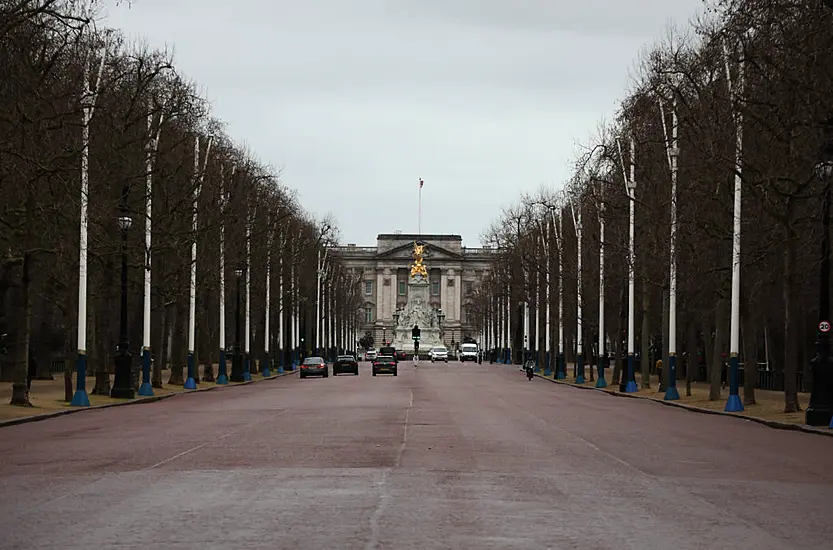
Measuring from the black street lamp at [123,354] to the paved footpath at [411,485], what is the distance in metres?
13.1

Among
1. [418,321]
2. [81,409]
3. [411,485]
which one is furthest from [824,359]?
[418,321]

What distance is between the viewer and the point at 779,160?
121ft

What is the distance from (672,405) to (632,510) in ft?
105

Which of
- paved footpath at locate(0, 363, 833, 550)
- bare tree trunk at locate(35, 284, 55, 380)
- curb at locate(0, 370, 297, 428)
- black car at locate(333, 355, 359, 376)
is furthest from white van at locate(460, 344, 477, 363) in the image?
paved footpath at locate(0, 363, 833, 550)

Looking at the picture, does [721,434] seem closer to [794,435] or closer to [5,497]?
[794,435]

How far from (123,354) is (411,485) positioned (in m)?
30.9

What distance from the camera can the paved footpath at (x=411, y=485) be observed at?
11938 millimetres

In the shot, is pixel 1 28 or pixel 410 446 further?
pixel 1 28

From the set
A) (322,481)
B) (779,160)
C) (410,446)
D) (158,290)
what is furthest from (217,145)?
(322,481)

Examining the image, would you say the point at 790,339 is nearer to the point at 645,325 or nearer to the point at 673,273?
the point at 673,273

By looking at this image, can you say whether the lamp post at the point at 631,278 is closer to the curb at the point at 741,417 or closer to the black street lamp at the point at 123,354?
the curb at the point at 741,417

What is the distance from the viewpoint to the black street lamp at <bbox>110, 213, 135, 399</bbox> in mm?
44938

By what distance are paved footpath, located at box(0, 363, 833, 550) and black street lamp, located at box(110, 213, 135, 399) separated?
13088mm

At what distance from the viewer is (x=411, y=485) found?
1617 centimetres
